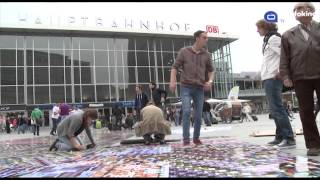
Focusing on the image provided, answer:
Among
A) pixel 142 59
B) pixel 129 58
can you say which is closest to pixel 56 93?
pixel 129 58

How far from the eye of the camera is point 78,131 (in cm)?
826

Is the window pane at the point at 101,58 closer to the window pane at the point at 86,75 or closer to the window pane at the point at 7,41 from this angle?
the window pane at the point at 86,75

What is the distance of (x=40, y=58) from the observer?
4791 centimetres

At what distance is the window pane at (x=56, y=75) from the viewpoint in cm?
4816

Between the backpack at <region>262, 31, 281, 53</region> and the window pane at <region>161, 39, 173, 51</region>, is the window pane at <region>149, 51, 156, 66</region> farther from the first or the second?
the backpack at <region>262, 31, 281, 53</region>

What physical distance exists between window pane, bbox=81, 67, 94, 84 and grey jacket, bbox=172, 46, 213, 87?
43.0 m

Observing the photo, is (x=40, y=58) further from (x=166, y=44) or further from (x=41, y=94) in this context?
(x=166, y=44)

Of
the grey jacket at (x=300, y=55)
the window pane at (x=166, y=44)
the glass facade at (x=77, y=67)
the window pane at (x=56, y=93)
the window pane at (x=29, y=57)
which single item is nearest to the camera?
the grey jacket at (x=300, y=55)

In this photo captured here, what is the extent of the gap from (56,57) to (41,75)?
2.65 m

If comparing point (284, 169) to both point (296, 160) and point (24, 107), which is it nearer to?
point (296, 160)

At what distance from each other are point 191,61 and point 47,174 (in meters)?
3.48

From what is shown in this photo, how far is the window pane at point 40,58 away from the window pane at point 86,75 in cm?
418

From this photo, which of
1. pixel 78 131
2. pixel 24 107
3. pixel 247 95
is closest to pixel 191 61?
pixel 78 131

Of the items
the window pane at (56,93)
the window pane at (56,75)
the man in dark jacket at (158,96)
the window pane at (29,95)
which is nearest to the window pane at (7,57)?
the window pane at (29,95)
